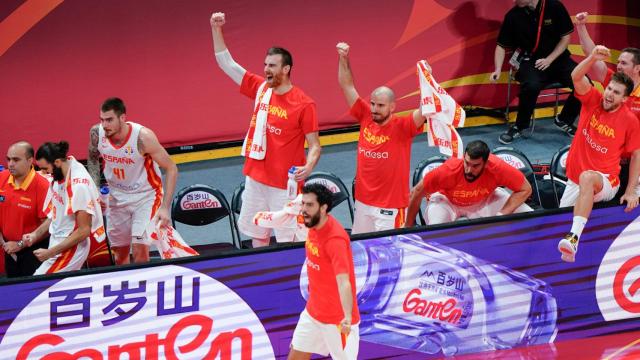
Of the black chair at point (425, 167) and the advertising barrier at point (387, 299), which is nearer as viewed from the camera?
the advertising barrier at point (387, 299)

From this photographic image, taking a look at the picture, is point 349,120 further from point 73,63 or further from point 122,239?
point 122,239

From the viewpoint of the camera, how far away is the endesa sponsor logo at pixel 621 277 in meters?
8.22

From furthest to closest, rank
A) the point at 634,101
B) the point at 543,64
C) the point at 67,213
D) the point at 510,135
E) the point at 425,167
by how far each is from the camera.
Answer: the point at 510,135 < the point at 543,64 < the point at 425,167 < the point at 634,101 < the point at 67,213

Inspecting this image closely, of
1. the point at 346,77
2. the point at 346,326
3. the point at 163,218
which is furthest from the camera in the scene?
the point at 346,77

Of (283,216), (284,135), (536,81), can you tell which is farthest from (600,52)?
(536,81)

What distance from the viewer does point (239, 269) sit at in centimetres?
741

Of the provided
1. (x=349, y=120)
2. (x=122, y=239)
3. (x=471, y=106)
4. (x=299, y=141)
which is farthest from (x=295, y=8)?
(x=122, y=239)

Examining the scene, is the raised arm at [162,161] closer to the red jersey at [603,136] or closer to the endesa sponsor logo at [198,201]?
the endesa sponsor logo at [198,201]

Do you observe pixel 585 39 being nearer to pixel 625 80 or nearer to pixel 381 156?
pixel 625 80

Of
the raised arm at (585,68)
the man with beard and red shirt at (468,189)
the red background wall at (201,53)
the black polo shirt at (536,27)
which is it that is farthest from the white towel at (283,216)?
the black polo shirt at (536,27)

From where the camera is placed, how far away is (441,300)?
7.89 m

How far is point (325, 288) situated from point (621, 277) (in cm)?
272

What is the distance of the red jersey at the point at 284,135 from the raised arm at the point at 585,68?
224 centimetres

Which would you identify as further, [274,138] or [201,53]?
[201,53]
